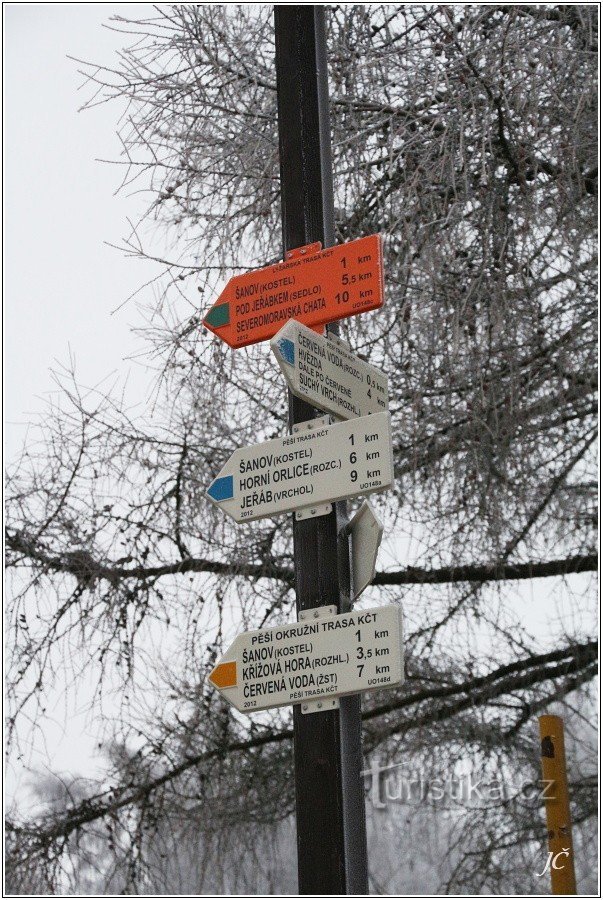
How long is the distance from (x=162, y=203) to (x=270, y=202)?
50cm

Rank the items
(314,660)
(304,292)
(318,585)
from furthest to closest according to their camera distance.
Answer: (304,292)
(318,585)
(314,660)

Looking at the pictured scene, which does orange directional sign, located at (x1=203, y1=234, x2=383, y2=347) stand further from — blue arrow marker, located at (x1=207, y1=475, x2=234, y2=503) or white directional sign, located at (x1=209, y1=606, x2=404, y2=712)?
white directional sign, located at (x1=209, y1=606, x2=404, y2=712)

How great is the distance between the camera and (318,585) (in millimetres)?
3500

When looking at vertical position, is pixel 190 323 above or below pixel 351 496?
above

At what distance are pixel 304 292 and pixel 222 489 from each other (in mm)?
587

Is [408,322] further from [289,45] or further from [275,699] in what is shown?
[275,699]

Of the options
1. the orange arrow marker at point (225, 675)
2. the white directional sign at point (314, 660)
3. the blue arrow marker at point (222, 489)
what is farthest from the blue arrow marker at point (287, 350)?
the orange arrow marker at point (225, 675)

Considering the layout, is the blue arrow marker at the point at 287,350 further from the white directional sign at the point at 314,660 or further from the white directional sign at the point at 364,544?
the white directional sign at the point at 314,660

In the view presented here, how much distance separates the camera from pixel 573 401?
265 inches

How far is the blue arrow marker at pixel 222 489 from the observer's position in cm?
374

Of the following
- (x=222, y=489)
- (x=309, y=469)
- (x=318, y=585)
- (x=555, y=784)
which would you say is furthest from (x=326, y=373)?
(x=555, y=784)

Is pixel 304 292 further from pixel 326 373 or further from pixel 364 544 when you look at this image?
pixel 364 544

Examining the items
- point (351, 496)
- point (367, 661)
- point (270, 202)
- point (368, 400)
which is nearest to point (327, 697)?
point (367, 661)

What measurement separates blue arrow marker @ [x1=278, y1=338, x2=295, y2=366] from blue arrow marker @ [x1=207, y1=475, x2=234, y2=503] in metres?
0.40
